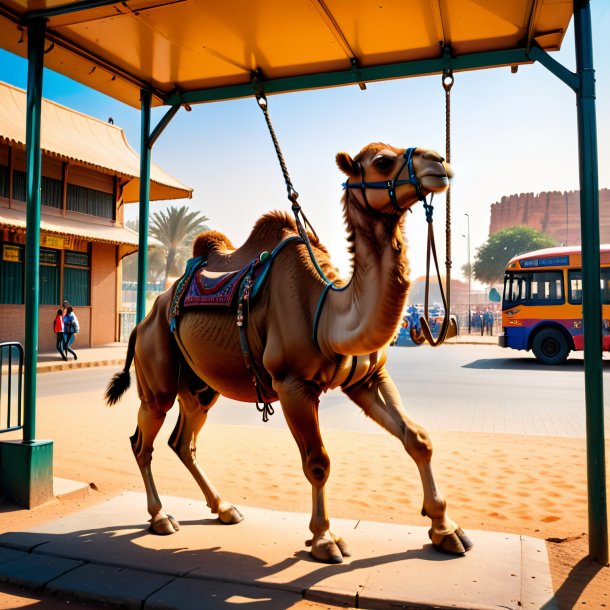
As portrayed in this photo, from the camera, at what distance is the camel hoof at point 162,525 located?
4.31 meters

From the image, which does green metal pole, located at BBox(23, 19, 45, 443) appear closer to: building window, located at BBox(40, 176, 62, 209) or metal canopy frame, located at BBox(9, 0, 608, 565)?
metal canopy frame, located at BBox(9, 0, 608, 565)

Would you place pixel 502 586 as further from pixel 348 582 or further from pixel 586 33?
pixel 586 33

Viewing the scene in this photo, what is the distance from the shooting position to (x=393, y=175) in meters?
3.36

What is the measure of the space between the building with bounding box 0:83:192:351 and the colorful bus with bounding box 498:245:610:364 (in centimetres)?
1298

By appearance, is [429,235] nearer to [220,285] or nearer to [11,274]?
[220,285]

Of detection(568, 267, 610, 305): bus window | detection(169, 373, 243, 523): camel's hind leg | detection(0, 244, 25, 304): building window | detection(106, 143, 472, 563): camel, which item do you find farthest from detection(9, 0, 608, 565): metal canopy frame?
detection(0, 244, 25, 304): building window

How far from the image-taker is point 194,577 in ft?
11.6

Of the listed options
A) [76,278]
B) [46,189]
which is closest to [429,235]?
[46,189]

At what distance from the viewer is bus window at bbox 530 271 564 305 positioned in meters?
18.6

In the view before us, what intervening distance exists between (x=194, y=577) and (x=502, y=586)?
5.70 ft

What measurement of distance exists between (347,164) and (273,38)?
1.82m

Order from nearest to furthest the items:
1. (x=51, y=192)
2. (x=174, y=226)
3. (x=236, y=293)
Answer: (x=236, y=293) → (x=51, y=192) → (x=174, y=226)

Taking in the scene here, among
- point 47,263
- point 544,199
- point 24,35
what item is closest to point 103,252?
point 47,263

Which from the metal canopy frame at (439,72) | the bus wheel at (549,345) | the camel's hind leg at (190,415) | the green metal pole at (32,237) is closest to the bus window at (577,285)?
the bus wheel at (549,345)
